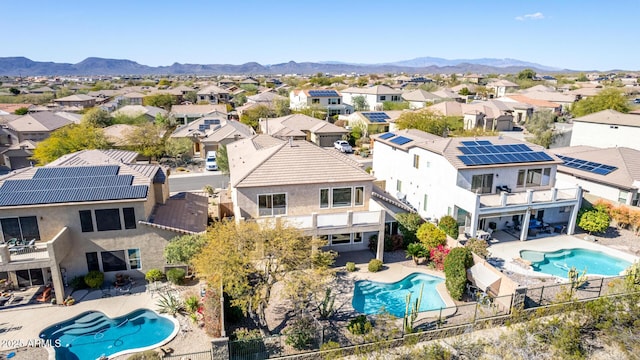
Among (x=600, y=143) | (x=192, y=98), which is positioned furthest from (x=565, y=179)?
(x=192, y=98)

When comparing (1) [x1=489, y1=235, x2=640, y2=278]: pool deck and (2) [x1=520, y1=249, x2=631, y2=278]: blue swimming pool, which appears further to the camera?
(1) [x1=489, y1=235, x2=640, y2=278]: pool deck

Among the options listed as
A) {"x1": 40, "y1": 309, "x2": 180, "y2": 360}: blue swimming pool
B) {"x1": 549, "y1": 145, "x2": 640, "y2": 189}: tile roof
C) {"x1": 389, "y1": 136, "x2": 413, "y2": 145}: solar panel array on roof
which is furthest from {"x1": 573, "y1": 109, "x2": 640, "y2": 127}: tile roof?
{"x1": 40, "y1": 309, "x2": 180, "y2": 360}: blue swimming pool

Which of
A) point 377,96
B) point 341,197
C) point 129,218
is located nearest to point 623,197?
point 341,197

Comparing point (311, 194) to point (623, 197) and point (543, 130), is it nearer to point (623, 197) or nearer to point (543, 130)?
point (623, 197)

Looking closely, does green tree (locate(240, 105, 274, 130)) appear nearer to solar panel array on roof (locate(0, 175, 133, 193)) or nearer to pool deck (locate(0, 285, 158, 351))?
solar panel array on roof (locate(0, 175, 133, 193))

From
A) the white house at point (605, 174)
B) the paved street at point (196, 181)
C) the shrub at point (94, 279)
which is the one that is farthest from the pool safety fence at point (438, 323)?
the paved street at point (196, 181)

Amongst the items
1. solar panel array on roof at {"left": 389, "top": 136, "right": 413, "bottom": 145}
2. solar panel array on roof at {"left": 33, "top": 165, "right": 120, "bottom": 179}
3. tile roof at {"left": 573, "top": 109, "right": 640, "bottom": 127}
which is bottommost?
solar panel array on roof at {"left": 33, "top": 165, "right": 120, "bottom": 179}

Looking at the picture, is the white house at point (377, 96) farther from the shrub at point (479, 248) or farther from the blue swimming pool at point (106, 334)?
the blue swimming pool at point (106, 334)
